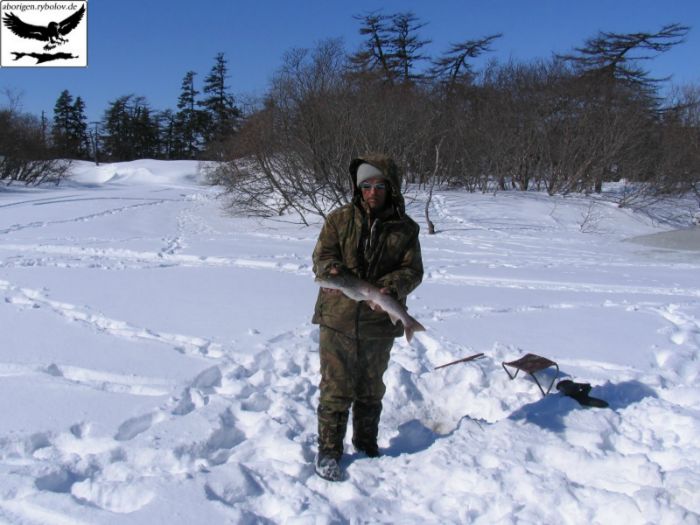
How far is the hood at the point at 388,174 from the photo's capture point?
308 cm

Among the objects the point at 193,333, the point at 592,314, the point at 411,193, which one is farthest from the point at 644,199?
the point at 193,333

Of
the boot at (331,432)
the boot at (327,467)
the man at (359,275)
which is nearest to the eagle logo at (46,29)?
the man at (359,275)

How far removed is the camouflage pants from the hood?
78 cm

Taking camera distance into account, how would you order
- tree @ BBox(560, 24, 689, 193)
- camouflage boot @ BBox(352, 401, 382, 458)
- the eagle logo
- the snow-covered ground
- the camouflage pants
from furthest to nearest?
1. tree @ BBox(560, 24, 689, 193)
2. the eagle logo
3. camouflage boot @ BBox(352, 401, 382, 458)
4. the camouflage pants
5. the snow-covered ground

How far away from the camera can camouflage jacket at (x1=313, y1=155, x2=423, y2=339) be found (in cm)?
312

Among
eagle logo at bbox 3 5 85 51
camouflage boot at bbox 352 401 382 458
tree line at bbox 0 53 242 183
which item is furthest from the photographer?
tree line at bbox 0 53 242 183

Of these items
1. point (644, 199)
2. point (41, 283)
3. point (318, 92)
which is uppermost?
point (318, 92)

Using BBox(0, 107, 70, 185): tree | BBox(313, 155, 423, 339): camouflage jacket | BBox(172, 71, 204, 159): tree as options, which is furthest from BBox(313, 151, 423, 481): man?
BBox(172, 71, 204, 159): tree

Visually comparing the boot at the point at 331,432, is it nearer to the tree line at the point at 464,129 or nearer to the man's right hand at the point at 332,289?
the man's right hand at the point at 332,289

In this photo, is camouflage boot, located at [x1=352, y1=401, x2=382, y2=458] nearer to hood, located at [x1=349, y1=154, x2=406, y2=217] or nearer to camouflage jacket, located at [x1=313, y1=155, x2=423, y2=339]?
camouflage jacket, located at [x1=313, y1=155, x2=423, y2=339]

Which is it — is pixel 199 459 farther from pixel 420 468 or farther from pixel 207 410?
pixel 420 468

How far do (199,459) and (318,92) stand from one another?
14238mm

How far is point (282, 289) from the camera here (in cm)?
787

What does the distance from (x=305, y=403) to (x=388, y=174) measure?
191cm
